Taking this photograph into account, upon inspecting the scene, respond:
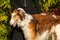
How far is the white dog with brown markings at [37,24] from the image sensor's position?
5250 mm

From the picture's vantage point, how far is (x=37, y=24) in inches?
214

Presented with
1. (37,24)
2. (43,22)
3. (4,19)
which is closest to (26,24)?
(37,24)

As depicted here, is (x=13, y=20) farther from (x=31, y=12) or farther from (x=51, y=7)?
(x=51, y=7)

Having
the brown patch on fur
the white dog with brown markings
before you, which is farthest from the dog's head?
the brown patch on fur

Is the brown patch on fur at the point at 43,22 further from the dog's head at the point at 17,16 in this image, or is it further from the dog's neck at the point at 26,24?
the dog's head at the point at 17,16

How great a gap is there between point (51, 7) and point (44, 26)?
1.49 m

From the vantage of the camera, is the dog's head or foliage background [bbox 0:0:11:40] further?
foliage background [bbox 0:0:11:40]

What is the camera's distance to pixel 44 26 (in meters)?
5.45

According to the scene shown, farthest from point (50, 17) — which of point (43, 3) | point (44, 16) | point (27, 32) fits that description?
point (43, 3)

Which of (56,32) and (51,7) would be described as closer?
(56,32)

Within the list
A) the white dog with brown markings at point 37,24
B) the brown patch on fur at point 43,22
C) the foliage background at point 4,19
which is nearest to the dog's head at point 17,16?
the white dog with brown markings at point 37,24

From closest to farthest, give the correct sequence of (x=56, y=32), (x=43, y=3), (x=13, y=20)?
(x=13, y=20), (x=56, y=32), (x=43, y=3)

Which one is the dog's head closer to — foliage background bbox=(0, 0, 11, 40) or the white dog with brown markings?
the white dog with brown markings

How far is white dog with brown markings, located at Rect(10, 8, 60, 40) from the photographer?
5.25 meters
